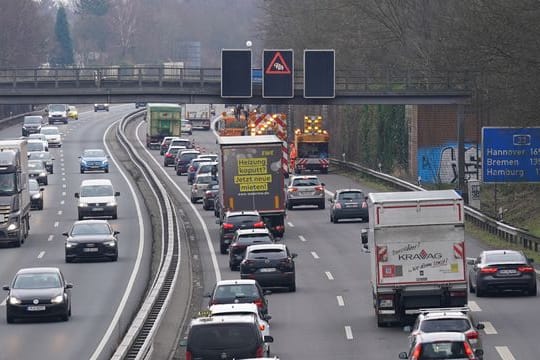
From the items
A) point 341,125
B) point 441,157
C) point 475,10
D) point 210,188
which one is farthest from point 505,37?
point 341,125

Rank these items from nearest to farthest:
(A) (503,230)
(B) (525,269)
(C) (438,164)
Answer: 1. (B) (525,269)
2. (A) (503,230)
3. (C) (438,164)

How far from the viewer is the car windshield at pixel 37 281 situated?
36.2m

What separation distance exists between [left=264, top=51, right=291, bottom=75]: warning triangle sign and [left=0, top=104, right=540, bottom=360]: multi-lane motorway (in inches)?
279

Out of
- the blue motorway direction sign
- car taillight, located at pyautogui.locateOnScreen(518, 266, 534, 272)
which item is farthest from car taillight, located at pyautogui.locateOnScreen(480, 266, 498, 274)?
the blue motorway direction sign

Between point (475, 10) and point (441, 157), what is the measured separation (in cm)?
2758

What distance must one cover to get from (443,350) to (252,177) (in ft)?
102

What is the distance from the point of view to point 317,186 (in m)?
67.6

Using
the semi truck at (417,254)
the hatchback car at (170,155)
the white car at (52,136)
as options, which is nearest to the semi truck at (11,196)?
the semi truck at (417,254)

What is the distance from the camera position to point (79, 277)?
45875mm

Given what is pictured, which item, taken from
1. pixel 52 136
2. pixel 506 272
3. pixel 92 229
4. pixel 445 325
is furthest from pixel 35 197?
pixel 445 325

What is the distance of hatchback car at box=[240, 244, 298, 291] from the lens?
40250mm

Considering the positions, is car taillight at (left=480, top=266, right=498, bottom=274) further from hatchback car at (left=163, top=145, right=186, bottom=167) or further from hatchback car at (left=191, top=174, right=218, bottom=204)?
hatchback car at (left=163, top=145, right=186, bottom=167)

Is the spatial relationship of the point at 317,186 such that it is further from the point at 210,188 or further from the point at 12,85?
the point at 12,85

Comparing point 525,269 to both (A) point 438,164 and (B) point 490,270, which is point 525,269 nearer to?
(B) point 490,270
